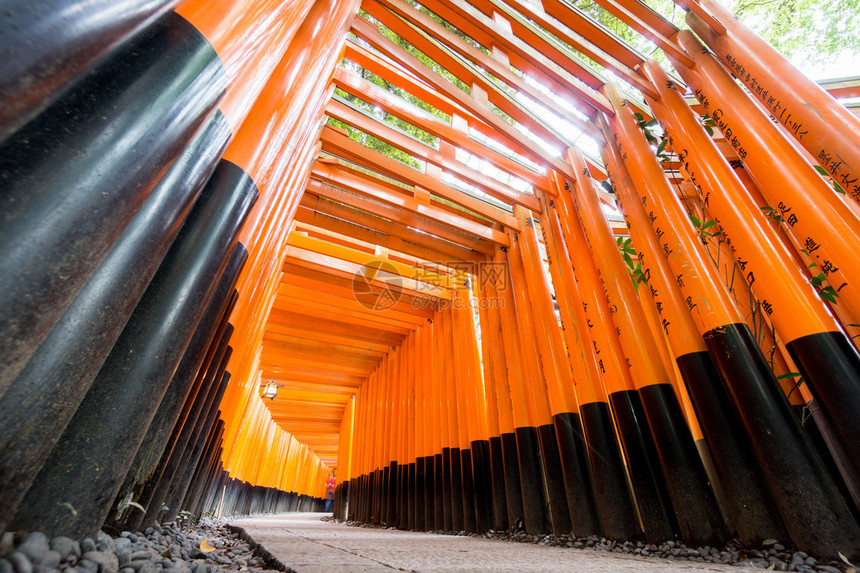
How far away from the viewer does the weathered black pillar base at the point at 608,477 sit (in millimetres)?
2562

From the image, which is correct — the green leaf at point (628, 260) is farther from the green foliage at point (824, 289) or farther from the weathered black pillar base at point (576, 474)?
the weathered black pillar base at point (576, 474)

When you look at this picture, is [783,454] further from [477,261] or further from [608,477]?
[477,261]

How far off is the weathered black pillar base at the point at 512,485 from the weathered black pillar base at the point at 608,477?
97cm

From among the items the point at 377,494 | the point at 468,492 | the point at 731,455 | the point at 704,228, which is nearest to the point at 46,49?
the point at 731,455

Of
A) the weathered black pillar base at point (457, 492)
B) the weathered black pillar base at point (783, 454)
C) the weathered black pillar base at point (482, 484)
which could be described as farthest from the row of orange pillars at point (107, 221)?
the weathered black pillar base at point (457, 492)

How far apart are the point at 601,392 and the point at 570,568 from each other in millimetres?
1841

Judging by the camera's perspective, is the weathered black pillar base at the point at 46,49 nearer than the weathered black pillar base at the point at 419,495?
Yes

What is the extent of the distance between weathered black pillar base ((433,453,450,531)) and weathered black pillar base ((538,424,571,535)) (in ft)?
6.85

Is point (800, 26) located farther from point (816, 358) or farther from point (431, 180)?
point (816, 358)

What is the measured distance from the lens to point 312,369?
930cm

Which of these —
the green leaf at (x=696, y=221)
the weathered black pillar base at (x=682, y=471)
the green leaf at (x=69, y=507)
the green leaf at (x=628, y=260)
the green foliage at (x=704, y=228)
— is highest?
the green leaf at (x=628, y=260)

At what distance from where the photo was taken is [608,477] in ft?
8.91

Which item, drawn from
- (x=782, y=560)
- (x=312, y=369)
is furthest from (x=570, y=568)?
(x=312, y=369)

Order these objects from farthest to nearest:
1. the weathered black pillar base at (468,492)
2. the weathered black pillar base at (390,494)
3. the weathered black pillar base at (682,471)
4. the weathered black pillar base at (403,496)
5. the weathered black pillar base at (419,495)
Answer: the weathered black pillar base at (390,494)
the weathered black pillar base at (403,496)
the weathered black pillar base at (419,495)
the weathered black pillar base at (468,492)
the weathered black pillar base at (682,471)
